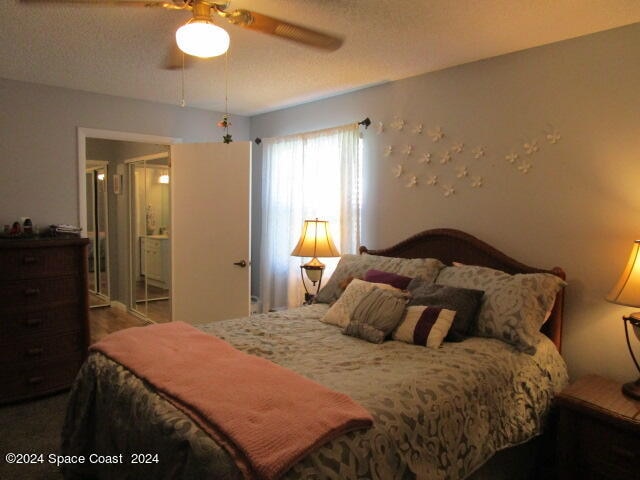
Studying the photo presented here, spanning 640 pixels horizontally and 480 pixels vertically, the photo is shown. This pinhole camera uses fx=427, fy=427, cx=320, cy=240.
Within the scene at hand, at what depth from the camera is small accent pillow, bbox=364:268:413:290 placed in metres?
2.66

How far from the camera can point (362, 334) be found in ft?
7.46

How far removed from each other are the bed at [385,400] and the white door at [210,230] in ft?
4.11

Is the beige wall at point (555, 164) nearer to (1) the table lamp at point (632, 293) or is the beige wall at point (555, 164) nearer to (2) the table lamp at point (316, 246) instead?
(1) the table lamp at point (632, 293)

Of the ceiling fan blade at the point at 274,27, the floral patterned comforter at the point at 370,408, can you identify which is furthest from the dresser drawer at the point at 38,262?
the ceiling fan blade at the point at 274,27

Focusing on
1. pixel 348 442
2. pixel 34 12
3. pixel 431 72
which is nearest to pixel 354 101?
pixel 431 72

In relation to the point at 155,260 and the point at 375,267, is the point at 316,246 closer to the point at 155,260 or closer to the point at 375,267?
the point at 375,267

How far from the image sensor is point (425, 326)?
2195mm

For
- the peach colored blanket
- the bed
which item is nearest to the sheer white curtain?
the bed

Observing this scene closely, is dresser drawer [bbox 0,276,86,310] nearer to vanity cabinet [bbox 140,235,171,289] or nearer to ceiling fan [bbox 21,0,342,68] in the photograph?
vanity cabinet [bbox 140,235,171,289]

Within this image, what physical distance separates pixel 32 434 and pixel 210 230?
1961mm

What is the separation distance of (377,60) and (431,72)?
48 cm

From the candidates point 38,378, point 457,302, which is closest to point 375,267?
point 457,302

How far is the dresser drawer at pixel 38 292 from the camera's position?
9.71ft

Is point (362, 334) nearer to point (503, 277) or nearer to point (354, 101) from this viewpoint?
point (503, 277)
